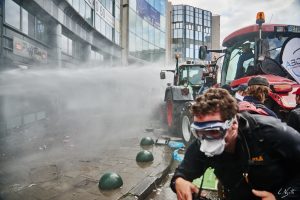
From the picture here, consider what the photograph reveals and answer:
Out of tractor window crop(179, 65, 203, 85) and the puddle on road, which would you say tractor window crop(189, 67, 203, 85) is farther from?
the puddle on road

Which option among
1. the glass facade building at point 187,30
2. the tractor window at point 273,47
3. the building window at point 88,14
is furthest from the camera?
the glass facade building at point 187,30

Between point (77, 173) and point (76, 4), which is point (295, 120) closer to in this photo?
point (77, 173)

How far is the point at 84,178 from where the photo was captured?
16.6ft

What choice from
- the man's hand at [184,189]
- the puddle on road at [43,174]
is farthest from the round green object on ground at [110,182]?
the man's hand at [184,189]

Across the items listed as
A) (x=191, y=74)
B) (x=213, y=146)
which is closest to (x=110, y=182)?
(x=213, y=146)

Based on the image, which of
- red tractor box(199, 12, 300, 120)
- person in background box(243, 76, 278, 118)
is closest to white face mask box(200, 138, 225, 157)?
person in background box(243, 76, 278, 118)

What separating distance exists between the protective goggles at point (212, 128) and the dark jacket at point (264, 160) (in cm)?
19

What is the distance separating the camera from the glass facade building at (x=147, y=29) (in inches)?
1318

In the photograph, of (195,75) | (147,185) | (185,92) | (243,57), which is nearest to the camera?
(147,185)

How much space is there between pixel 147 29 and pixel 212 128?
123 feet

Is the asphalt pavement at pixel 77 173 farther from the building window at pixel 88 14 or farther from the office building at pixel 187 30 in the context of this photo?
the office building at pixel 187 30

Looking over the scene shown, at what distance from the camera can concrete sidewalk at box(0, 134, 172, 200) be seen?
4324mm

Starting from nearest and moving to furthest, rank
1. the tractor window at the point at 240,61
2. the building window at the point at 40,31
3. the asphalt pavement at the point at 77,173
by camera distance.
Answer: the asphalt pavement at the point at 77,173
the tractor window at the point at 240,61
the building window at the point at 40,31

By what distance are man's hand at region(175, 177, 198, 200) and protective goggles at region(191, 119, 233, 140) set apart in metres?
0.53
